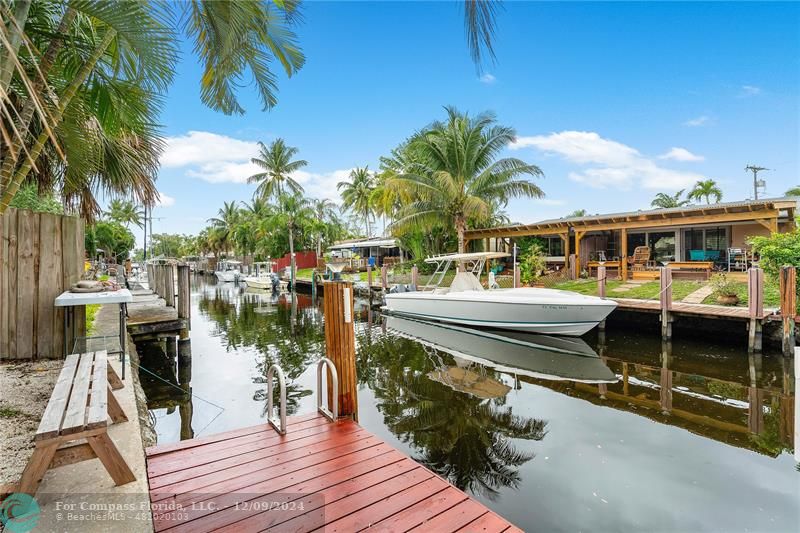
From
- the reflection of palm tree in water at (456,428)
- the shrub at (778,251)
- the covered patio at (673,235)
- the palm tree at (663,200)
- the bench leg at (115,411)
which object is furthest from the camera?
the palm tree at (663,200)

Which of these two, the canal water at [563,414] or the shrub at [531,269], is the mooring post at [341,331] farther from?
the shrub at [531,269]

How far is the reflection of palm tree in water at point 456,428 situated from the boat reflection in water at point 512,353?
2.33 feet

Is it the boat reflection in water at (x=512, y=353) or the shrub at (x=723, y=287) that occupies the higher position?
the shrub at (x=723, y=287)

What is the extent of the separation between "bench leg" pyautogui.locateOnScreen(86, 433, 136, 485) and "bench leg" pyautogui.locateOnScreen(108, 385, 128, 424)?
1.04 meters

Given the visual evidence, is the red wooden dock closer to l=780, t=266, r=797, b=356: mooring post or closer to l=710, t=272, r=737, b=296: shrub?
l=780, t=266, r=797, b=356: mooring post

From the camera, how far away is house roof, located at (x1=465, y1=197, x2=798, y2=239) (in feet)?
43.0

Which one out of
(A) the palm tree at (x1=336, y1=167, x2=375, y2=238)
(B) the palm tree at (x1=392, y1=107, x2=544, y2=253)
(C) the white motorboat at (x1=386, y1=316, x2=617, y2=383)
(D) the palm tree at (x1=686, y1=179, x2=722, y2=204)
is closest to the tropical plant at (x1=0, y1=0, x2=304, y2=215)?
(C) the white motorboat at (x1=386, y1=316, x2=617, y2=383)

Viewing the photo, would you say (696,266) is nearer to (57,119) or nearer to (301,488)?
(301,488)

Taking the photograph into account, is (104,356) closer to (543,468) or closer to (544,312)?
(543,468)

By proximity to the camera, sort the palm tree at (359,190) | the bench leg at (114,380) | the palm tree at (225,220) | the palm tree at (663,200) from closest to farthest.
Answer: the bench leg at (114,380), the palm tree at (359,190), the palm tree at (663,200), the palm tree at (225,220)

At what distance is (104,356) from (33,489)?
182 cm

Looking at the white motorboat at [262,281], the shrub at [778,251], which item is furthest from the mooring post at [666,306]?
the white motorboat at [262,281]

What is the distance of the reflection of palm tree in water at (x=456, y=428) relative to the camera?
462 centimetres


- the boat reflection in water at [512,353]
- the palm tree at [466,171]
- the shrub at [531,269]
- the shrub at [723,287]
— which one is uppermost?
the palm tree at [466,171]
